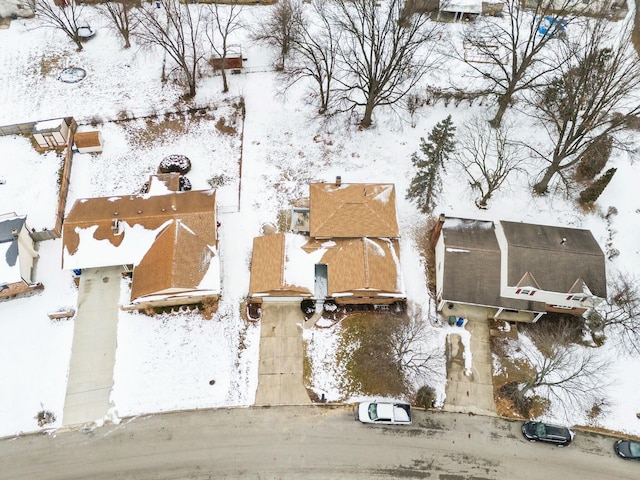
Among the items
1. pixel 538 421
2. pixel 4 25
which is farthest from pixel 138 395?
pixel 4 25

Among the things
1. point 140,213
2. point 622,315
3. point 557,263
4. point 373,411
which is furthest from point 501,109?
point 140,213

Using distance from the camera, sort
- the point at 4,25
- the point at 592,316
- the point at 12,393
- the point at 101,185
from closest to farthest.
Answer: the point at 12,393
the point at 592,316
the point at 101,185
the point at 4,25

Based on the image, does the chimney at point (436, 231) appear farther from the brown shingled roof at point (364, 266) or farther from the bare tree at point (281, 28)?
the bare tree at point (281, 28)

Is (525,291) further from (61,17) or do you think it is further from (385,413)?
(61,17)

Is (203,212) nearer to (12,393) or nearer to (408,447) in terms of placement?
(12,393)

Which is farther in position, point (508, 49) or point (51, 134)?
point (508, 49)

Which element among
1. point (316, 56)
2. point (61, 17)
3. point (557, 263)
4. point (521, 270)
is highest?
point (61, 17)

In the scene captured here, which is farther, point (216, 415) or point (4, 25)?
point (4, 25)
